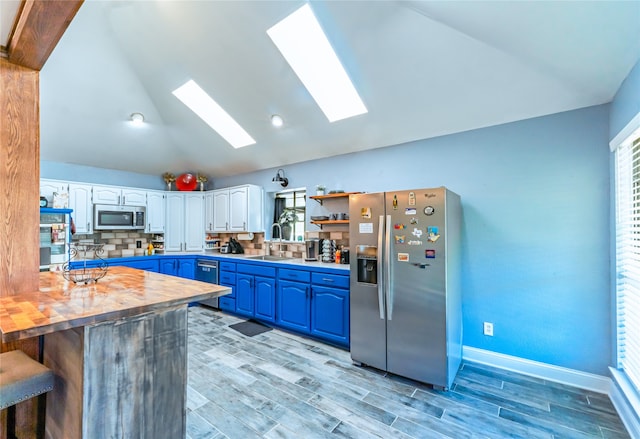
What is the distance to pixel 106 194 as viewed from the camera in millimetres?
4660

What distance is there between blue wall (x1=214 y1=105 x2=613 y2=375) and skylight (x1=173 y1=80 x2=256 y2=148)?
2.82 meters

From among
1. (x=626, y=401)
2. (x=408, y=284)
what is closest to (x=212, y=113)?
(x=408, y=284)

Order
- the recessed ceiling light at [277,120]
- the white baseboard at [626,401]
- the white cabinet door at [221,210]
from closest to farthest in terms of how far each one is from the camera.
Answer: the white baseboard at [626,401] → the recessed ceiling light at [277,120] → the white cabinet door at [221,210]

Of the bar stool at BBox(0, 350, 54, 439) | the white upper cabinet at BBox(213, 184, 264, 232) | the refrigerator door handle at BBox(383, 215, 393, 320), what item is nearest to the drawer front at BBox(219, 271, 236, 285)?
the white upper cabinet at BBox(213, 184, 264, 232)

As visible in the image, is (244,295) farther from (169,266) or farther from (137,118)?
(137,118)

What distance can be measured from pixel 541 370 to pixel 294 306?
255 cm

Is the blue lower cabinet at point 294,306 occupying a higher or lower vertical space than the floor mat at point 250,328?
higher

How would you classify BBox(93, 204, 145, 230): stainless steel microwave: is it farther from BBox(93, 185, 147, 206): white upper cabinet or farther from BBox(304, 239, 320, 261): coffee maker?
BBox(304, 239, 320, 261): coffee maker

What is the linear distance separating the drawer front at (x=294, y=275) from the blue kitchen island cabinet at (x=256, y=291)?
15 cm

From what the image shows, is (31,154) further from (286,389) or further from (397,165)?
(397,165)

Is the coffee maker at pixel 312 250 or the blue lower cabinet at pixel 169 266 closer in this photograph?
the coffee maker at pixel 312 250

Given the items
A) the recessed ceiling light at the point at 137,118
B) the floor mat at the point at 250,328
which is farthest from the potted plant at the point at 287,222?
the recessed ceiling light at the point at 137,118

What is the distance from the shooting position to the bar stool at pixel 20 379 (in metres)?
1.27

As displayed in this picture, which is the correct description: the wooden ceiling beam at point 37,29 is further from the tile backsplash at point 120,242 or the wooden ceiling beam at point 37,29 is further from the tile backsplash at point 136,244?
the tile backsplash at point 120,242
